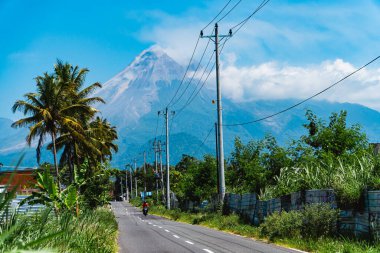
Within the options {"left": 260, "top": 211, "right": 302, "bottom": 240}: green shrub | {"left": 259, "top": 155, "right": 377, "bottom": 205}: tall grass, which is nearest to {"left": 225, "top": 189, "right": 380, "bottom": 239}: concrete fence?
{"left": 259, "top": 155, "right": 377, "bottom": 205}: tall grass

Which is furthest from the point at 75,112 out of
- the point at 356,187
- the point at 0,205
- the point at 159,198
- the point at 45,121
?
the point at 159,198

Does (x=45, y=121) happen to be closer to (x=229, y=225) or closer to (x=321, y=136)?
(x=229, y=225)

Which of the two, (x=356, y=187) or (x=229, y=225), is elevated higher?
(x=356, y=187)

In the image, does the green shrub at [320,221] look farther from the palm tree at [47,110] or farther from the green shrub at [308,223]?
the palm tree at [47,110]

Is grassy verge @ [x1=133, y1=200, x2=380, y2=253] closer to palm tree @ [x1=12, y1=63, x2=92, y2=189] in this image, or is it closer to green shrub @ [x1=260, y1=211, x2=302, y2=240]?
green shrub @ [x1=260, y1=211, x2=302, y2=240]

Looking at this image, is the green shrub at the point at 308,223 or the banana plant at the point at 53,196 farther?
the banana plant at the point at 53,196

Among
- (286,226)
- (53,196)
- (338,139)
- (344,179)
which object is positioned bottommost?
(286,226)

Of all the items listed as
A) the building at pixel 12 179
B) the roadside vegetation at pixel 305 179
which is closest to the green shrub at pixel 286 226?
the roadside vegetation at pixel 305 179

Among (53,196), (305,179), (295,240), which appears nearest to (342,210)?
(295,240)

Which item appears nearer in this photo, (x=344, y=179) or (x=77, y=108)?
(x=344, y=179)

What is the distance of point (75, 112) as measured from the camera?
4016 cm

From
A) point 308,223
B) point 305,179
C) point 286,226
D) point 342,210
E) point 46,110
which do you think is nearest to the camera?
point 342,210

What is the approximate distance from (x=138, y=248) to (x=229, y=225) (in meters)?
11.0

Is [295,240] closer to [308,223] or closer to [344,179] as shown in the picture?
[308,223]
